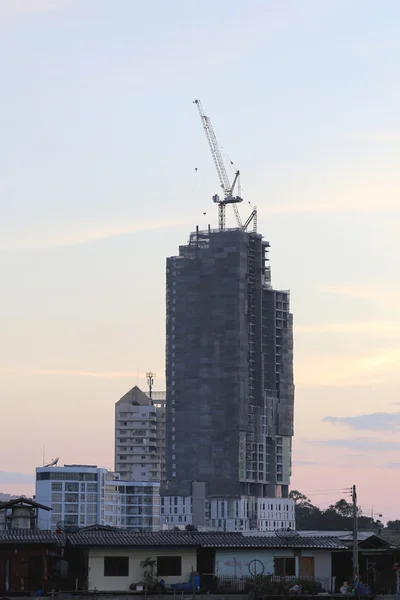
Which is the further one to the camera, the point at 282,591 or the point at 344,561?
the point at 344,561

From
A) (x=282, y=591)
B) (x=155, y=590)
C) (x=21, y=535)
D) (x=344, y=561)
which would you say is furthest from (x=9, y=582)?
(x=344, y=561)

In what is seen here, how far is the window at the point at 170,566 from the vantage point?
110m

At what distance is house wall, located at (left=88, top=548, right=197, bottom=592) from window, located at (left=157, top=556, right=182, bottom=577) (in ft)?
0.94

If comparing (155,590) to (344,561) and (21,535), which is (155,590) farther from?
(344,561)

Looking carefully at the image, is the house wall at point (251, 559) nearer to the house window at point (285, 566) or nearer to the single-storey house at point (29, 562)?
the house window at point (285, 566)

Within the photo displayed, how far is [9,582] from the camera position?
107m

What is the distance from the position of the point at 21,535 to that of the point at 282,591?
23039 mm

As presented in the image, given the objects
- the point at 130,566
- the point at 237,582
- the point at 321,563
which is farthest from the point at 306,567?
the point at 130,566

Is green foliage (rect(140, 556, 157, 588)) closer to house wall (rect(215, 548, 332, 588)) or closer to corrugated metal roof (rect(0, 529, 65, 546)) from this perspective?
house wall (rect(215, 548, 332, 588))

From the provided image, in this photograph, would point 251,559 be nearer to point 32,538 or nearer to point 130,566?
point 130,566

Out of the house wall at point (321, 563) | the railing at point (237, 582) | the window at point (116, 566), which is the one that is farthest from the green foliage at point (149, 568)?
the house wall at point (321, 563)

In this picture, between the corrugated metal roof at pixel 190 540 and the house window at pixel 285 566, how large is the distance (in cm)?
138

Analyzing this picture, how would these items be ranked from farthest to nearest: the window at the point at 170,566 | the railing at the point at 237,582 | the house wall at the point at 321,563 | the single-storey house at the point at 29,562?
the house wall at the point at 321,563 → the window at the point at 170,566 → the railing at the point at 237,582 → the single-storey house at the point at 29,562

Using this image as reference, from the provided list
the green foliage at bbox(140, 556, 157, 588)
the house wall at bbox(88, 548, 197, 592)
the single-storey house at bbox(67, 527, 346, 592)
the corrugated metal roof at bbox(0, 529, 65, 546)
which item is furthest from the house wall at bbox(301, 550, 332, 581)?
the corrugated metal roof at bbox(0, 529, 65, 546)
